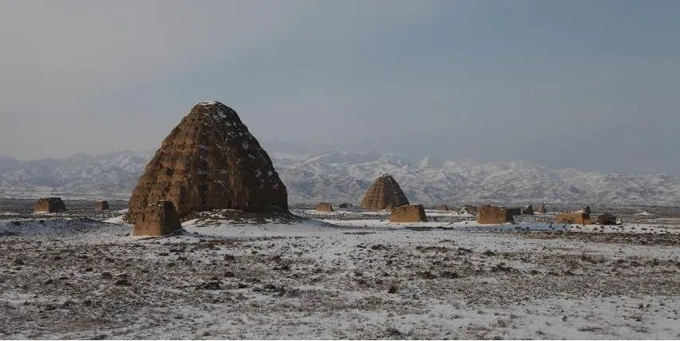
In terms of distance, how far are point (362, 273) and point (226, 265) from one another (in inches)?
182

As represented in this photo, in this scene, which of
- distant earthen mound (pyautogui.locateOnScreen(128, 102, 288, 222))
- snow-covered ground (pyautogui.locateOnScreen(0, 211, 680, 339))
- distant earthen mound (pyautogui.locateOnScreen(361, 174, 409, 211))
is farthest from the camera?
distant earthen mound (pyautogui.locateOnScreen(361, 174, 409, 211))

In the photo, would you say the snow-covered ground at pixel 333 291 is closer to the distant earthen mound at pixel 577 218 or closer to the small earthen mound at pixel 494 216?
the small earthen mound at pixel 494 216

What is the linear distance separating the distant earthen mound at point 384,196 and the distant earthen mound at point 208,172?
52.6 meters

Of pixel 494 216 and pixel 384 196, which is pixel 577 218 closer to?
pixel 494 216

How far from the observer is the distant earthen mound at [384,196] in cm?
9800

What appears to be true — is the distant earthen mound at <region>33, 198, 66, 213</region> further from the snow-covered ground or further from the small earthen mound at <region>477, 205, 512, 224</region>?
the small earthen mound at <region>477, 205, 512, 224</region>

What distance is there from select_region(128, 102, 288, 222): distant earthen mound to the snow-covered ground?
14.9 m

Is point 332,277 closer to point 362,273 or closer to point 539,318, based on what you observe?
point 362,273

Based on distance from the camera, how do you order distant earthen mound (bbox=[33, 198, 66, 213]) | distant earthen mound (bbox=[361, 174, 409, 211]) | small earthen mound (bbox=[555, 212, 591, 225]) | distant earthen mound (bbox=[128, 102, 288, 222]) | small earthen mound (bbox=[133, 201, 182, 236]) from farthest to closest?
distant earthen mound (bbox=[361, 174, 409, 211]) → distant earthen mound (bbox=[33, 198, 66, 213]) → small earthen mound (bbox=[555, 212, 591, 225]) → distant earthen mound (bbox=[128, 102, 288, 222]) → small earthen mound (bbox=[133, 201, 182, 236])

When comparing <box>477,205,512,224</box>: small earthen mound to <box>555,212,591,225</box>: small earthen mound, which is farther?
<box>555,212,591,225</box>: small earthen mound

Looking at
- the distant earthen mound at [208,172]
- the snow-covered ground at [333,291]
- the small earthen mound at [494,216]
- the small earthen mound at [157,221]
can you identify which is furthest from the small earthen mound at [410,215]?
the small earthen mound at [157,221]

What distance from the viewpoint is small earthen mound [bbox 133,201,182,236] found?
2933 cm

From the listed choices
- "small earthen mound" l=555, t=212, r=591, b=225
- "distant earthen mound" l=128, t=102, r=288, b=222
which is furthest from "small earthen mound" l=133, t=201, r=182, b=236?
"small earthen mound" l=555, t=212, r=591, b=225

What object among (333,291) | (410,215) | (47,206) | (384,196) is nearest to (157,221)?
(333,291)
